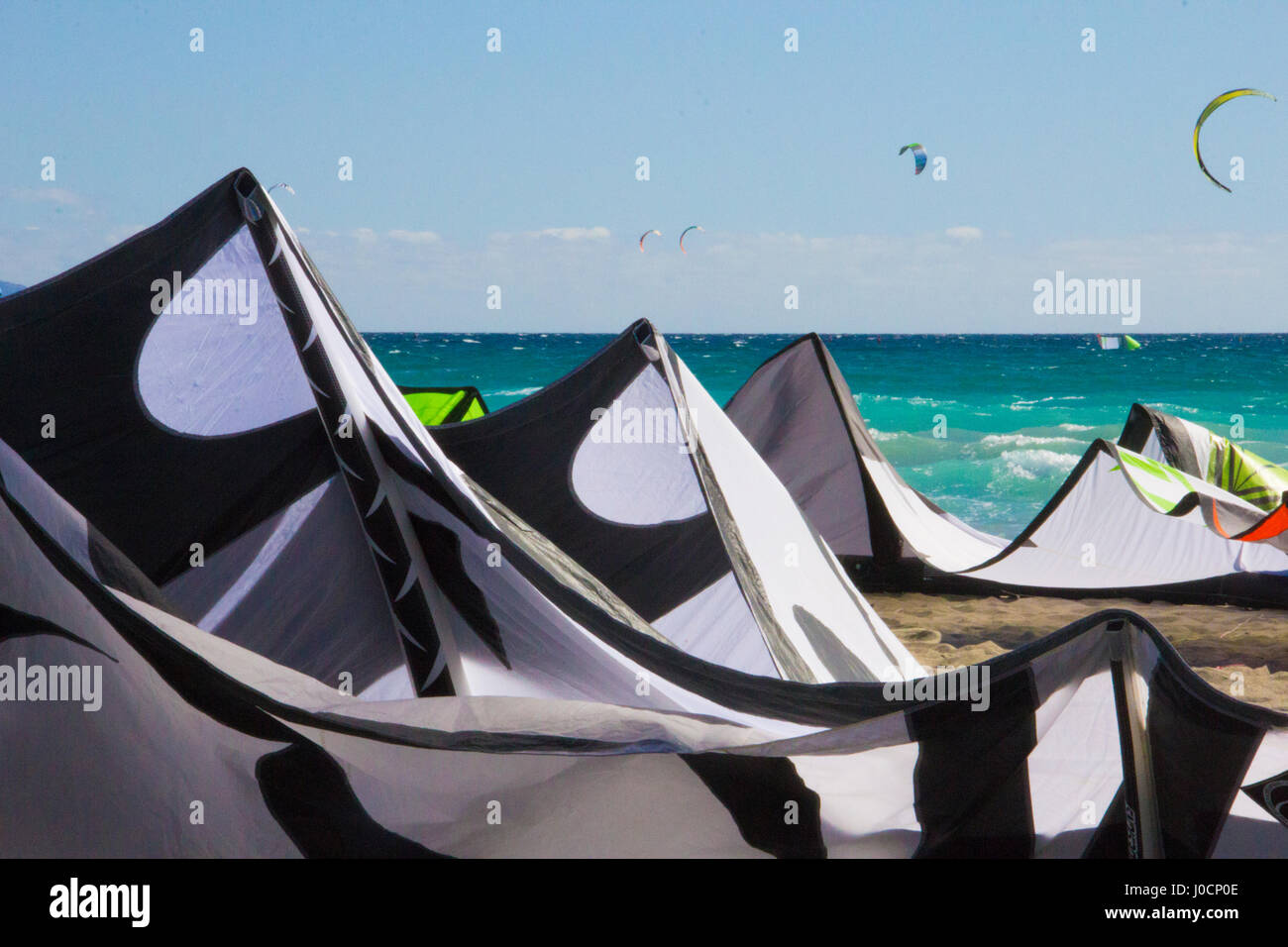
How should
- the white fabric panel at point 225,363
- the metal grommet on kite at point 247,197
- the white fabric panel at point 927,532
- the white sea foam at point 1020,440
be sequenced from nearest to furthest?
1. the white fabric panel at point 225,363
2. the metal grommet on kite at point 247,197
3. the white fabric panel at point 927,532
4. the white sea foam at point 1020,440

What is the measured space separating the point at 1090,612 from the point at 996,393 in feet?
90.7

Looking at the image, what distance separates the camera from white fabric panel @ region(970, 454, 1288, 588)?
6008 millimetres

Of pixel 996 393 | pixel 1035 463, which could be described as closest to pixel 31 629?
pixel 1035 463

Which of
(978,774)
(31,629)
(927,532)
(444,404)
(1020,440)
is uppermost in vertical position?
(1020,440)

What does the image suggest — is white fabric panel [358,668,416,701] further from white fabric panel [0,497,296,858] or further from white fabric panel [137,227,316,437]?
white fabric panel [0,497,296,858]

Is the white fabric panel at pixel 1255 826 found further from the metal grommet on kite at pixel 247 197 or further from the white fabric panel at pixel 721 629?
the metal grommet on kite at pixel 247 197

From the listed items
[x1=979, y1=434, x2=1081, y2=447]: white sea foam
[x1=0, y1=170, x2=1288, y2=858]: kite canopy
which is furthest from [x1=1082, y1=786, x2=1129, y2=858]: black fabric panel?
[x1=979, y1=434, x2=1081, y2=447]: white sea foam

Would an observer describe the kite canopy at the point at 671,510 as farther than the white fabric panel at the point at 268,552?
Yes

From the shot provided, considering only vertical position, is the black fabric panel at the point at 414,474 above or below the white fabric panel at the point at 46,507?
above

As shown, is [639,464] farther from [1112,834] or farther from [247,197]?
[1112,834]

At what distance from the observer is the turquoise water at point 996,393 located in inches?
671

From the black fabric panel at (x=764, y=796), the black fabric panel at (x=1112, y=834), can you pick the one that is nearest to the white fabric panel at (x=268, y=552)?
the black fabric panel at (x=764, y=796)

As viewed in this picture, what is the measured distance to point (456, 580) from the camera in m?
2.67
